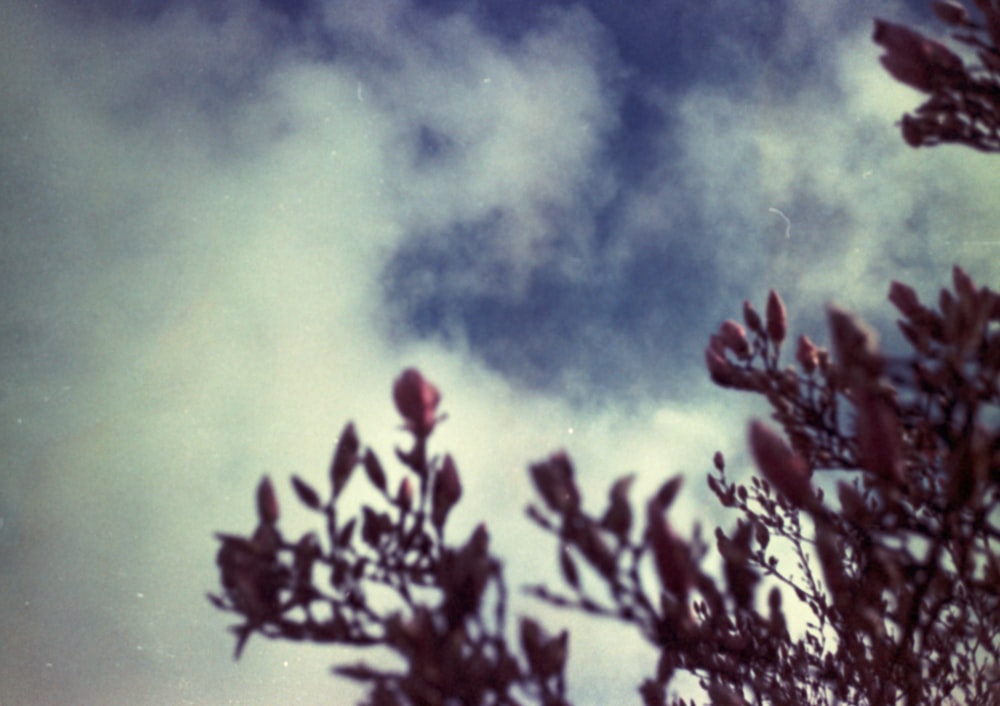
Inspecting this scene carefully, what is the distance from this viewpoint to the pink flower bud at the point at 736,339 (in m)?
2.80

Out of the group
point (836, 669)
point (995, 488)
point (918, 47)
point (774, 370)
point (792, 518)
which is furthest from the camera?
point (792, 518)

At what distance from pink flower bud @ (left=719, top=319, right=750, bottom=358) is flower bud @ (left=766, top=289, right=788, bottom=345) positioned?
111mm

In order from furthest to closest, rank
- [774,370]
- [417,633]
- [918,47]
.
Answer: [774,370], [918,47], [417,633]

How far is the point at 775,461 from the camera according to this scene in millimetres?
1643

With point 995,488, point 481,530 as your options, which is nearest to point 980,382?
point 995,488

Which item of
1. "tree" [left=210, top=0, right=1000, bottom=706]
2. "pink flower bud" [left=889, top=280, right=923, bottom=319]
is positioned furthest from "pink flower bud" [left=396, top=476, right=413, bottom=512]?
"pink flower bud" [left=889, top=280, right=923, bottom=319]

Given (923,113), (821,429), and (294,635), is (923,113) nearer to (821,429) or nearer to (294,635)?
(821,429)

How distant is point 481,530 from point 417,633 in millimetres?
431

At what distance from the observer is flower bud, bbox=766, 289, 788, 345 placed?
2.77 metres

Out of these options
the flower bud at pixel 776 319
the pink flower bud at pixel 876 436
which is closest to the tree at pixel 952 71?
the flower bud at pixel 776 319

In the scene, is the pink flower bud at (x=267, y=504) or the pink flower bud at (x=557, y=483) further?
the pink flower bud at (x=267, y=504)

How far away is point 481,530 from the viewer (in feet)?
6.57

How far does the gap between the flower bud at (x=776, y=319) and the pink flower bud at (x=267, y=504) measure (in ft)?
6.97

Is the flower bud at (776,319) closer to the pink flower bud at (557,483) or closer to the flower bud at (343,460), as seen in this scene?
the pink flower bud at (557,483)
